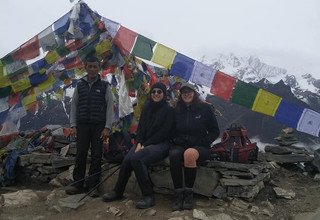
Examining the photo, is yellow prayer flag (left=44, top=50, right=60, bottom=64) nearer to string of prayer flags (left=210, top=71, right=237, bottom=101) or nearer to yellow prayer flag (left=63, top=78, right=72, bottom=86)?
yellow prayer flag (left=63, top=78, right=72, bottom=86)

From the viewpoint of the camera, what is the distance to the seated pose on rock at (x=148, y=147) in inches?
263

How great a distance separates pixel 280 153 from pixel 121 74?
4698 mm

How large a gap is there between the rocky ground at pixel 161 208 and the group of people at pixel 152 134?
Result: 0.71 ft

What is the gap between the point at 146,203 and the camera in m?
6.64

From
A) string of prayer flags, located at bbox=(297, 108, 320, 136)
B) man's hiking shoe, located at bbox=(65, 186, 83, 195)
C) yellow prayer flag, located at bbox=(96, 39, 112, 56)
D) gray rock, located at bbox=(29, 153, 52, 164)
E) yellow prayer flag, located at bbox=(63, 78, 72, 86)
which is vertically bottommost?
gray rock, located at bbox=(29, 153, 52, 164)

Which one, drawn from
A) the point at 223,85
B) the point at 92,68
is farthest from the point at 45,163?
the point at 223,85

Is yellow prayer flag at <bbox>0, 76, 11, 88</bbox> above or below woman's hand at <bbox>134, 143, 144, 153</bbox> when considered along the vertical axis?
above

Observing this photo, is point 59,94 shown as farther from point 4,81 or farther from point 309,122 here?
point 309,122

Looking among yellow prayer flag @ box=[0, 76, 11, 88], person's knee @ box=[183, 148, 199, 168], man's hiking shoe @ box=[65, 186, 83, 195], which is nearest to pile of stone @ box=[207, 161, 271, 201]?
person's knee @ box=[183, 148, 199, 168]

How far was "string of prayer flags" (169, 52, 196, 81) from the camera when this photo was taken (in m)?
9.30

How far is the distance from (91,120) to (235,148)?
113 inches

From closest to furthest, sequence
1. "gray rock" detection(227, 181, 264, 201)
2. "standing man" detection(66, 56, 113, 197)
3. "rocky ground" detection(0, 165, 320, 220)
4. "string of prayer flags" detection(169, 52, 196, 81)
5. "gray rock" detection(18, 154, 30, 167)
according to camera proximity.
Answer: "rocky ground" detection(0, 165, 320, 220) < "gray rock" detection(227, 181, 264, 201) < "standing man" detection(66, 56, 113, 197) < "string of prayer flags" detection(169, 52, 196, 81) < "gray rock" detection(18, 154, 30, 167)

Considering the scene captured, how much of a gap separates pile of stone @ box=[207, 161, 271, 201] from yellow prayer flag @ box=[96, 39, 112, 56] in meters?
4.08

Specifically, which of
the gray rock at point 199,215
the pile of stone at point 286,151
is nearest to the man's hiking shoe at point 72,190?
the gray rock at point 199,215
